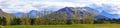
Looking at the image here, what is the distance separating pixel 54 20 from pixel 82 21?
31.9ft

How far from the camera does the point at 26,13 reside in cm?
7262

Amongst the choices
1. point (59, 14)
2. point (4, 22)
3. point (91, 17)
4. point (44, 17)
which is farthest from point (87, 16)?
point (4, 22)

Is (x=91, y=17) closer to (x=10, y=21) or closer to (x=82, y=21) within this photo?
(x=82, y=21)

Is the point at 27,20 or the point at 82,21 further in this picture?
the point at 82,21

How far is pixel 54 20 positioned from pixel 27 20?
6715 millimetres

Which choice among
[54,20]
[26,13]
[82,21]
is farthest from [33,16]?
[82,21]

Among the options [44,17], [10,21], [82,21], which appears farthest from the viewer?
[82,21]

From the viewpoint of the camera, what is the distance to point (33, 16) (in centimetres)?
7269

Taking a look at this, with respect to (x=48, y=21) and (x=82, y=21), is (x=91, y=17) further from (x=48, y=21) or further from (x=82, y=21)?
(x=48, y=21)

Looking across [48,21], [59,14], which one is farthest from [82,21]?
[48,21]

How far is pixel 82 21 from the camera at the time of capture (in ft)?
245

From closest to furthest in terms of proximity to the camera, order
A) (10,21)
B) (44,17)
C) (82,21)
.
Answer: (10,21), (44,17), (82,21)

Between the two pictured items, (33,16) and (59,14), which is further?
(59,14)

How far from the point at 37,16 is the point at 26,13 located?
3824mm
